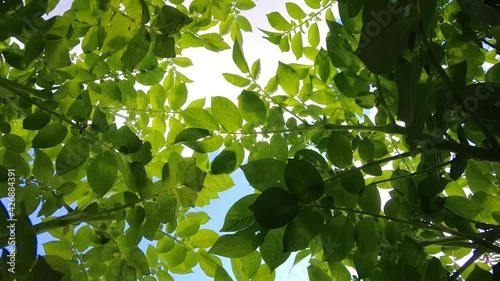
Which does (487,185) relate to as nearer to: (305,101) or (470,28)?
(470,28)

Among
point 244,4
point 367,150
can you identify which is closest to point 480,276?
point 367,150

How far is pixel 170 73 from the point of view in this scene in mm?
1024

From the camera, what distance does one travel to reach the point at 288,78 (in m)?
0.80

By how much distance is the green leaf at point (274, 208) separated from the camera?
51 cm

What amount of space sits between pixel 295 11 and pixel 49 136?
1.72ft

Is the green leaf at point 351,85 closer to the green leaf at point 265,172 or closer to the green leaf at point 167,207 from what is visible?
the green leaf at point 265,172

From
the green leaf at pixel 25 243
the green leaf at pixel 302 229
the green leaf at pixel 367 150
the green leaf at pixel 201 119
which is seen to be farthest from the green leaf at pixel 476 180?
the green leaf at pixel 25 243

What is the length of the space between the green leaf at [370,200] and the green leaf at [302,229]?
8cm

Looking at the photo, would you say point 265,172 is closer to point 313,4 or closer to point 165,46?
point 165,46

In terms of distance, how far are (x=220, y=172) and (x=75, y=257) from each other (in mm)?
296

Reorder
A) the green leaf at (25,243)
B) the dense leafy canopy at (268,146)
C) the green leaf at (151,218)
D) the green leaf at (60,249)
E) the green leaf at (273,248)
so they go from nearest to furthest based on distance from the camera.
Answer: the green leaf at (25,243) < the dense leafy canopy at (268,146) < the green leaf at (273,248) < the green leaf at (151,218) < the green leaf at (60,249)

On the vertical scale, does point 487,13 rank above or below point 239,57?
below

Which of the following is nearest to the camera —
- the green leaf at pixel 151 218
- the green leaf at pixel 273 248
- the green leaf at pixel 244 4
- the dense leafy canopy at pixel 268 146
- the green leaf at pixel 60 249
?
the dense leafy canopy at pixel 268 146

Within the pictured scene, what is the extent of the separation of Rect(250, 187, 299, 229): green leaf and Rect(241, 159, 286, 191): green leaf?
0.25ft
